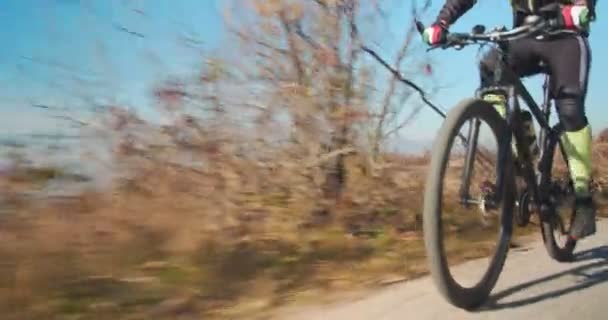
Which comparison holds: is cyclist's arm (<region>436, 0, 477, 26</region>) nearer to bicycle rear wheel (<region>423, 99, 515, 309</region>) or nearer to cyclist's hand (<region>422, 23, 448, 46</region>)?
cyclist's hand (<region>422, 23, 448, 46</region>)

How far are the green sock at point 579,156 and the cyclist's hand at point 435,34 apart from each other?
865 millimetres

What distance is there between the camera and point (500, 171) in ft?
9.95

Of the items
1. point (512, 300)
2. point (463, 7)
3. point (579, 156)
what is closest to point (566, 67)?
point (579, 156)

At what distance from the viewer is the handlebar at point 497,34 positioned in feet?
10.1

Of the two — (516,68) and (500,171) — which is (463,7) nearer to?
(516,68)

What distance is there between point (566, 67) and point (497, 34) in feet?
1.83

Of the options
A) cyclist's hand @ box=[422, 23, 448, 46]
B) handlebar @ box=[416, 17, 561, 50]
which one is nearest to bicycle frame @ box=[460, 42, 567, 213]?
handlebar @ box=[416, 17, 561, 50]

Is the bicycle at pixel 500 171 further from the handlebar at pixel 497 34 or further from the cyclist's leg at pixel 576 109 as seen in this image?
the cyclist's leg at pixel 576 109

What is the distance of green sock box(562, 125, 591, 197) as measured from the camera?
344cm

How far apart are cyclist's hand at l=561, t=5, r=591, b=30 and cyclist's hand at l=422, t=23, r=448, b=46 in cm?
55

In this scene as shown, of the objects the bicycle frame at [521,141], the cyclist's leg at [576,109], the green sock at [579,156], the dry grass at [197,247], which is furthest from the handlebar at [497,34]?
the dry grass at [197,247]

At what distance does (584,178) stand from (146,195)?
2.32 meters

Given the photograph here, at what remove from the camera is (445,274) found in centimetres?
264

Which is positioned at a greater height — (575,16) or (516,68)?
(575,16)
